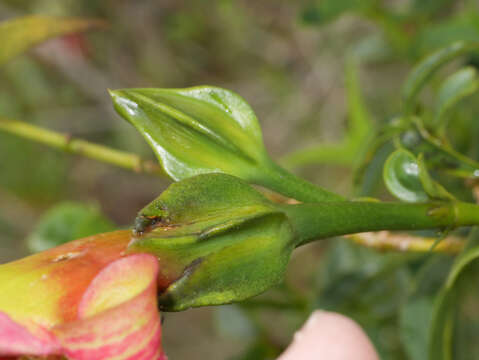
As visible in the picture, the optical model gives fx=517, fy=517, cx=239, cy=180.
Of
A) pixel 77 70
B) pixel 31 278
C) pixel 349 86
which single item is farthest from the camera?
pixel 77 70

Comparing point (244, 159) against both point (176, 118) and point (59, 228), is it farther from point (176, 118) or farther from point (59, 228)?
point (59, 228)

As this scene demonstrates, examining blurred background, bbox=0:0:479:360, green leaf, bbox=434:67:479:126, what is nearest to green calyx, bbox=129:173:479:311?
green leaf, bbox=434:67:479:126

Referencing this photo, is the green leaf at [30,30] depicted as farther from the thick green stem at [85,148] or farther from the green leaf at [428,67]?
the green leaf at [428,67]

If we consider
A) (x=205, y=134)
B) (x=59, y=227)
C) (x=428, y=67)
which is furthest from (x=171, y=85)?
(x=205, y=134)

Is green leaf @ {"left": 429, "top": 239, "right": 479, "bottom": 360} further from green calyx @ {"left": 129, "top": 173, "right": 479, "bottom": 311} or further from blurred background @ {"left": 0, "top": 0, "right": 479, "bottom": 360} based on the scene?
blurred background @ {"left": 0, "top": 0, "right": 479, "bottom": 360}

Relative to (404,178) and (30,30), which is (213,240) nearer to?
(404,178)

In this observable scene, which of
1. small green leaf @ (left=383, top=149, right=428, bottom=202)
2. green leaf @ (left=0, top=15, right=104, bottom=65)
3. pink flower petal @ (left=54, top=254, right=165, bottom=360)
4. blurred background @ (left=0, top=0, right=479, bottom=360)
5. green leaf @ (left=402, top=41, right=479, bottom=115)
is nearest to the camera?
pink flower petal @ (left=54, top=254, right=165, bottom=360)

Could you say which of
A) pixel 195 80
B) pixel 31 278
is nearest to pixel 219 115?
pixel 31 278
